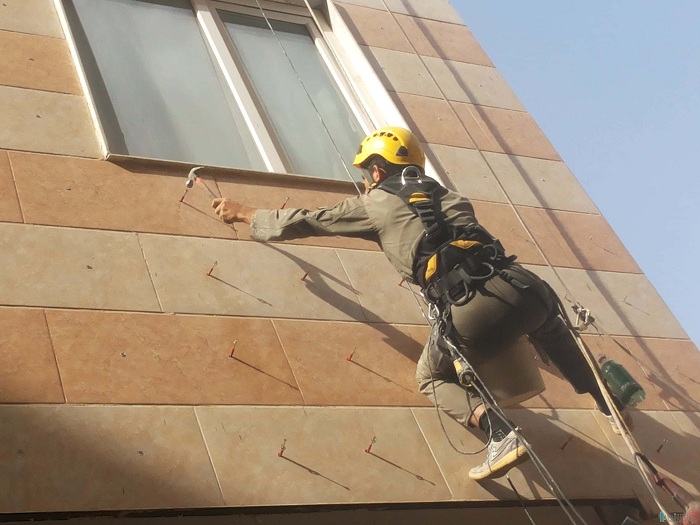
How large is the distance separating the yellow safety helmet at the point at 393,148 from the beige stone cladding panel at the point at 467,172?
62.3 inches

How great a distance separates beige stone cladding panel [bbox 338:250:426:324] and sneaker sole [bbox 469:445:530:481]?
3.68 feet

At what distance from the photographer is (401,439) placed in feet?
15.1

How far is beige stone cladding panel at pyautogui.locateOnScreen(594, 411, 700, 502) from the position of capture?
5219 millimetres

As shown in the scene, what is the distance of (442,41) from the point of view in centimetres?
789

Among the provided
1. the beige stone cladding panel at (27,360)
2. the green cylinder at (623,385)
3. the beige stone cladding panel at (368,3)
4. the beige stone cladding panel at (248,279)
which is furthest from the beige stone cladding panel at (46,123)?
the green cylinder at (623,385)

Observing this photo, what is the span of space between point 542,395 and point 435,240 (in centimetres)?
143

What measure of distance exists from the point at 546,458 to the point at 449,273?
1.30 m

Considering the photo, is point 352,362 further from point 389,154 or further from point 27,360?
point 27,360

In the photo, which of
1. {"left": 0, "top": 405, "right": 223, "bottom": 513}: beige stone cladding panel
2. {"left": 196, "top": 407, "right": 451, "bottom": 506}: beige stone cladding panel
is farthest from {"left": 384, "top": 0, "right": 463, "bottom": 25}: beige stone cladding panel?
{"left": 0, "top": 405, "right": 223, "bottom": 513}: beige stone cladding panel

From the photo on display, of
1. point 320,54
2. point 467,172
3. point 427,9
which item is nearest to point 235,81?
point 320,54

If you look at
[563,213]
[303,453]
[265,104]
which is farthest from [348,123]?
[303,453]

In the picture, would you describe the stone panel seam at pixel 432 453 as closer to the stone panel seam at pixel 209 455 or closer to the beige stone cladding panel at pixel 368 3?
the stone panel seam at pixel 209 455

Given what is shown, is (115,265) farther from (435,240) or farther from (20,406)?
(435,240)

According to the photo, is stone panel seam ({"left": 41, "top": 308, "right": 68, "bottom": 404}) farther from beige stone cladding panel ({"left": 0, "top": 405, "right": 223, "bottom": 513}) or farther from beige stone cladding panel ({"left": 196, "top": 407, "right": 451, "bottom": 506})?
beige stone cladding panel ({"left": 196, "top": 407, "right": 451, "bottom": 506})
